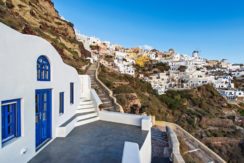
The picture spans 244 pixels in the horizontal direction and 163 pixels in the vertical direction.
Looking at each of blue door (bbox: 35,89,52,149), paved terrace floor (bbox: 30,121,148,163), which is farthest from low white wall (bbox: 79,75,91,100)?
blue door (bbox: 35,89,52,149)

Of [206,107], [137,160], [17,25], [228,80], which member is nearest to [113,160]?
[137,160]

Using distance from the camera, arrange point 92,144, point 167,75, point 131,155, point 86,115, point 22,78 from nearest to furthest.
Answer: point 131,155, point 22,78, point 92,144, point 86,115, point 167,75

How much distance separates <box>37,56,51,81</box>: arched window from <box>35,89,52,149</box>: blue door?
43 centimetres

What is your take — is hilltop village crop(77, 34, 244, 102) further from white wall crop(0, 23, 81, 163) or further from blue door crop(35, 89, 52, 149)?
white wall crop(0, 23, 81, 163)

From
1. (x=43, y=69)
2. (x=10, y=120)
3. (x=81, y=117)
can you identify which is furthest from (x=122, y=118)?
(x=10, y=120)

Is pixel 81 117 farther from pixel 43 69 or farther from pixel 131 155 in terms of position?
pixel 131 155

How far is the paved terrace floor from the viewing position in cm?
470

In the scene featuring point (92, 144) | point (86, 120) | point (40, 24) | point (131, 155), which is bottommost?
point (92, 144)

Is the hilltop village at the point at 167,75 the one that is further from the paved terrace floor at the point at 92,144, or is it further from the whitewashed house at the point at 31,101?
the whitewashed house at the point at 31,101

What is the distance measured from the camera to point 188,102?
A: 43344mm

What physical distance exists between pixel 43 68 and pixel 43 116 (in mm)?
1625

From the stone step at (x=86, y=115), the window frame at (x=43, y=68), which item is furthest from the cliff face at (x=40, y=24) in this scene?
the window frame at (x=43, y=68)

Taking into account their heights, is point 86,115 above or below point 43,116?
below

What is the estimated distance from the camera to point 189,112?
35.1m
